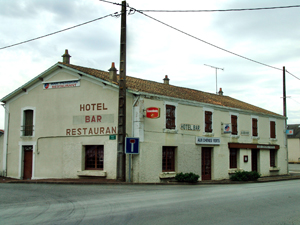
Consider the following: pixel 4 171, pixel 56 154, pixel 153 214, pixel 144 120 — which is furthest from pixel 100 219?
pixel 4 171

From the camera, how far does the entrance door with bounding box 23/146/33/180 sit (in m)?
22.3

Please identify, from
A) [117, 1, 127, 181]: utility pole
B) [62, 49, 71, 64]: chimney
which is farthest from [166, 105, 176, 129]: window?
[62, 49, 71, 64]: chimney

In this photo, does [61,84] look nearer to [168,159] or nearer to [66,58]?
[66,58]

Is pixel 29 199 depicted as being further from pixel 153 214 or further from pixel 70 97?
pixel 70 97

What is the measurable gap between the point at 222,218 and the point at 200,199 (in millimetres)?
2980

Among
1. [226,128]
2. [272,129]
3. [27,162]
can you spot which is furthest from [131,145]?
[272,129]

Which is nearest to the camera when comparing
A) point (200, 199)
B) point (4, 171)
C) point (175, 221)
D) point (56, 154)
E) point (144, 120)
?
point (175, 221)

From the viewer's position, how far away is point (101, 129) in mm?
20000

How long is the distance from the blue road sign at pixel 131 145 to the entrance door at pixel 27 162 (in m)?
7.82

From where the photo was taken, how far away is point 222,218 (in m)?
7.99

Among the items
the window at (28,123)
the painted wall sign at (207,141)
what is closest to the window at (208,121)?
the painted wall sign at (207,141)

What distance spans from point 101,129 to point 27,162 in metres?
5.94

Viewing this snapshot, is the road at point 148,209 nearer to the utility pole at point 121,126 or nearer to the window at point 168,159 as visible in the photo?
the utility pole at point 121,126

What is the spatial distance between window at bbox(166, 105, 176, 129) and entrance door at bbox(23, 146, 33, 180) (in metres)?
8.74
